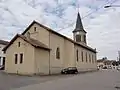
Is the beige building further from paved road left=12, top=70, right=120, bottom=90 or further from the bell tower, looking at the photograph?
the bell tower

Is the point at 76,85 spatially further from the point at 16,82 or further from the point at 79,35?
the point at 79,35

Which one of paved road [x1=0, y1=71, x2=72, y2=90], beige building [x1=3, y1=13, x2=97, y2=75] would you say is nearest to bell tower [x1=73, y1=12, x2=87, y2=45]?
beige building [x1=3, y1=13, x2=97, y2=75]

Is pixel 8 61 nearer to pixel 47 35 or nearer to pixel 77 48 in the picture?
pixel 47 35

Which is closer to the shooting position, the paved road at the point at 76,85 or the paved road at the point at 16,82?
the paved road at the point at 76,85

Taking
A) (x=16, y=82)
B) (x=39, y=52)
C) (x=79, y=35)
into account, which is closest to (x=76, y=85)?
(x=16, y=82)

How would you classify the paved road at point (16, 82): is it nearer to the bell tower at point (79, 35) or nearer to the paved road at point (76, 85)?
the paved road at point (76, 85)

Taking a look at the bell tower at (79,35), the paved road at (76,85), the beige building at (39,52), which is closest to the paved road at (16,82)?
the paved road at (76,85)

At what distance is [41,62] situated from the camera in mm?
37906

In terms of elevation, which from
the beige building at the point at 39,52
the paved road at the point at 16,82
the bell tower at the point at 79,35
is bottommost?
the paved road at the point at 16,82

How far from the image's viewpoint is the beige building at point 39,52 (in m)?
36.3

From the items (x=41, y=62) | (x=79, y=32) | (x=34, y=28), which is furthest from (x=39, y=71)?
(x=79, y=32)

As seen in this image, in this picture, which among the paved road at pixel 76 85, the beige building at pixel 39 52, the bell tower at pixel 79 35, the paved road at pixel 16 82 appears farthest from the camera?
the bell tower at pixel 79 35

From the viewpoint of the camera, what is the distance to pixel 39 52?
37594 mm

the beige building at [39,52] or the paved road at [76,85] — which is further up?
the beige building at [39,52]
